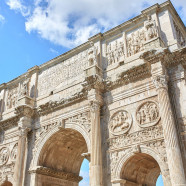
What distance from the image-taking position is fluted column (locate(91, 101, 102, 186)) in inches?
386

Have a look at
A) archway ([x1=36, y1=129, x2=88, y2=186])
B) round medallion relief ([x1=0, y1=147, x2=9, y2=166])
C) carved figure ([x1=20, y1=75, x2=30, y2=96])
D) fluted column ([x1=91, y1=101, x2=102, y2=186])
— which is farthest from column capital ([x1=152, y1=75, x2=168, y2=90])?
round medallion relief ([x1=0, y1=147, x2=9, y2=166])

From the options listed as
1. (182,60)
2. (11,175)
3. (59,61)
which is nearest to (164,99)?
(182,60)

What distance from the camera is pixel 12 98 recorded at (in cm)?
1636

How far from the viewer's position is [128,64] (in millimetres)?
11641

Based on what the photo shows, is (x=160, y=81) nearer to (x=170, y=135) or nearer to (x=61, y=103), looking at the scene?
(x=170, y=135)

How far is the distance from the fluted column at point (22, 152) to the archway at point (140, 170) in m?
5.18

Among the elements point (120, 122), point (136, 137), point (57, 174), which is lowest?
point (57, 174)

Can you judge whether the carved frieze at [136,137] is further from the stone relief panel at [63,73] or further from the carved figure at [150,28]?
the stone relief panel at [63,73]

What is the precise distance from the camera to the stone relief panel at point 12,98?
16.1 meters

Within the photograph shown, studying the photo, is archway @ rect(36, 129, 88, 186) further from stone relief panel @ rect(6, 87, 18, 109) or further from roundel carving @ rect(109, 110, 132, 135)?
stone relief panel @ rect(6, 87, 18, 109)

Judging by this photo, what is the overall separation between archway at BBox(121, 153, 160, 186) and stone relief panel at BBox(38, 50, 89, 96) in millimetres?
5166

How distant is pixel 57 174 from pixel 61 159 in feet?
2.99

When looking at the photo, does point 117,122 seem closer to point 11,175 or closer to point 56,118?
point 56,118

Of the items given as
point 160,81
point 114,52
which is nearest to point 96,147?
point 160,81
